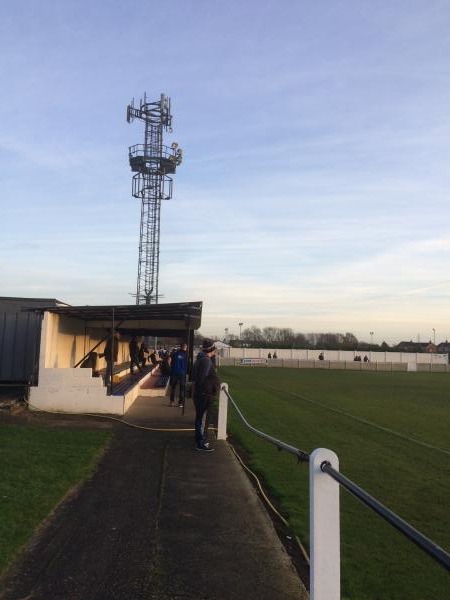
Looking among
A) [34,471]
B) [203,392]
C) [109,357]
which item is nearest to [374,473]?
[203,392]

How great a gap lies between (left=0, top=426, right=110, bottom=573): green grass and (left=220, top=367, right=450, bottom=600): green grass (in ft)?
8.22

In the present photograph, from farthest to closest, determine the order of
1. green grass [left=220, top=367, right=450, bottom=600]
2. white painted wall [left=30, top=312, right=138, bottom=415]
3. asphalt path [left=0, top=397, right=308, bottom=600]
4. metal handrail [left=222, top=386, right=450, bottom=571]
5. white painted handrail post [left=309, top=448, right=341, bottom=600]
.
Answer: white painted wall [left=30, top=312, right=138, bottom=415] < green grass [left=220, top=367, right=450, bottom=600] < asphalt path [left=0, top=397, right=308, bottom=600] < white painted handrail post [left=309, top=448, right=341, bottom=600] < metal handrail [left=222, top=386, right=450, bottom=571]

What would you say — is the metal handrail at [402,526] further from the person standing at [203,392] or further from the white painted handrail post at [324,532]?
the person standing at [203,392]

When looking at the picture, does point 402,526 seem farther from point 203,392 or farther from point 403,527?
point 203,392

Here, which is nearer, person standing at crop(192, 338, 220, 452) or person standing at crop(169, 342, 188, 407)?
person standing at crop(192, 338, 220, 452)

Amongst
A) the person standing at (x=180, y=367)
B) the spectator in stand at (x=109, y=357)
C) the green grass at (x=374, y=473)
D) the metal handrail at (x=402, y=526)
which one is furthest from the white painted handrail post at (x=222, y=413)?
the metal handrail at (x=402, y=526)

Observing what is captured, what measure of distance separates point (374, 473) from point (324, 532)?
5.79 metres

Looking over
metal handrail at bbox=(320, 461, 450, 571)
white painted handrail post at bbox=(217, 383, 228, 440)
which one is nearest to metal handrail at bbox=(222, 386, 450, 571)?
metal handrail at bbox=(320, 461, 450, 571)

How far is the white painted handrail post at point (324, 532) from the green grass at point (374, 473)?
1246 millimetres

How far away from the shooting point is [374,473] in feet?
28.0

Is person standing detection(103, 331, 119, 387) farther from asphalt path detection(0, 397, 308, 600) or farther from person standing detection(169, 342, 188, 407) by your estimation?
asphalt path detection(0, 397, 308, 600)

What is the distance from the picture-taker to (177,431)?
454 inches

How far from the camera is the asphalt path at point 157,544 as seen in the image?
411cm

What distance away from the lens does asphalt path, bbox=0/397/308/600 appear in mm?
4105
